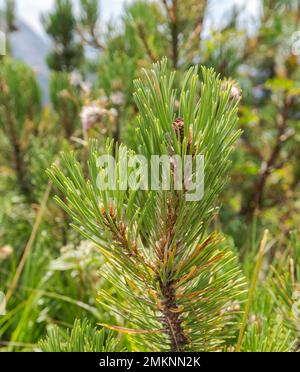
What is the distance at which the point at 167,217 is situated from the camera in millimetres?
355

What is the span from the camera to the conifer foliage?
321 millimetres

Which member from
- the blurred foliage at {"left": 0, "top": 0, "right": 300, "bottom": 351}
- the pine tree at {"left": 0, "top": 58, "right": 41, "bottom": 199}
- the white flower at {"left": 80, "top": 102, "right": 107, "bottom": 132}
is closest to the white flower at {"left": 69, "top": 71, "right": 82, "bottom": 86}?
the blurred foliage at {"left": 0, "top": 0, "right": 300, "bottom": 351}

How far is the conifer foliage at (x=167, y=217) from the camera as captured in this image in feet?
1.05

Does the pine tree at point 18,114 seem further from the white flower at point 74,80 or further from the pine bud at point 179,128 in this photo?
the pine bud at point 179,128

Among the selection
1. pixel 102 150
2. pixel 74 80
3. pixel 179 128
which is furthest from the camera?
pixel 74 80

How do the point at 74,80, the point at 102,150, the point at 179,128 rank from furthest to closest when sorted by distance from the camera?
the point at 74,80, the point at 102,150, the point at 179,128

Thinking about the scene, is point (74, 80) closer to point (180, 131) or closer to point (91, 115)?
point (91, 115)

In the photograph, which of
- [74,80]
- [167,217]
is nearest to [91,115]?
[167,217]

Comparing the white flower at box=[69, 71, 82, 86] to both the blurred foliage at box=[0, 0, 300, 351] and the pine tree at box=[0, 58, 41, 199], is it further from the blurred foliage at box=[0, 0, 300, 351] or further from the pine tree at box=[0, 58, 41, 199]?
the pine tree at box=[0, 58, 41, 199]

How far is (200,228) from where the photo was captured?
38 centimetres

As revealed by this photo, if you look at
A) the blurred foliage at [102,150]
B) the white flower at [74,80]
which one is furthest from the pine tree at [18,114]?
the white flower at [74,80]

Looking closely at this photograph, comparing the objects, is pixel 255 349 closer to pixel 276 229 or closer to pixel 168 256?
pixel 168 256

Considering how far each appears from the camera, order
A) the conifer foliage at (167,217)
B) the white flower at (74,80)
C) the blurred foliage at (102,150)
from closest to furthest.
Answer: the conifer foliage at (167,217) < the blurred foliage at (102,150) < the white flower at (74,80)
